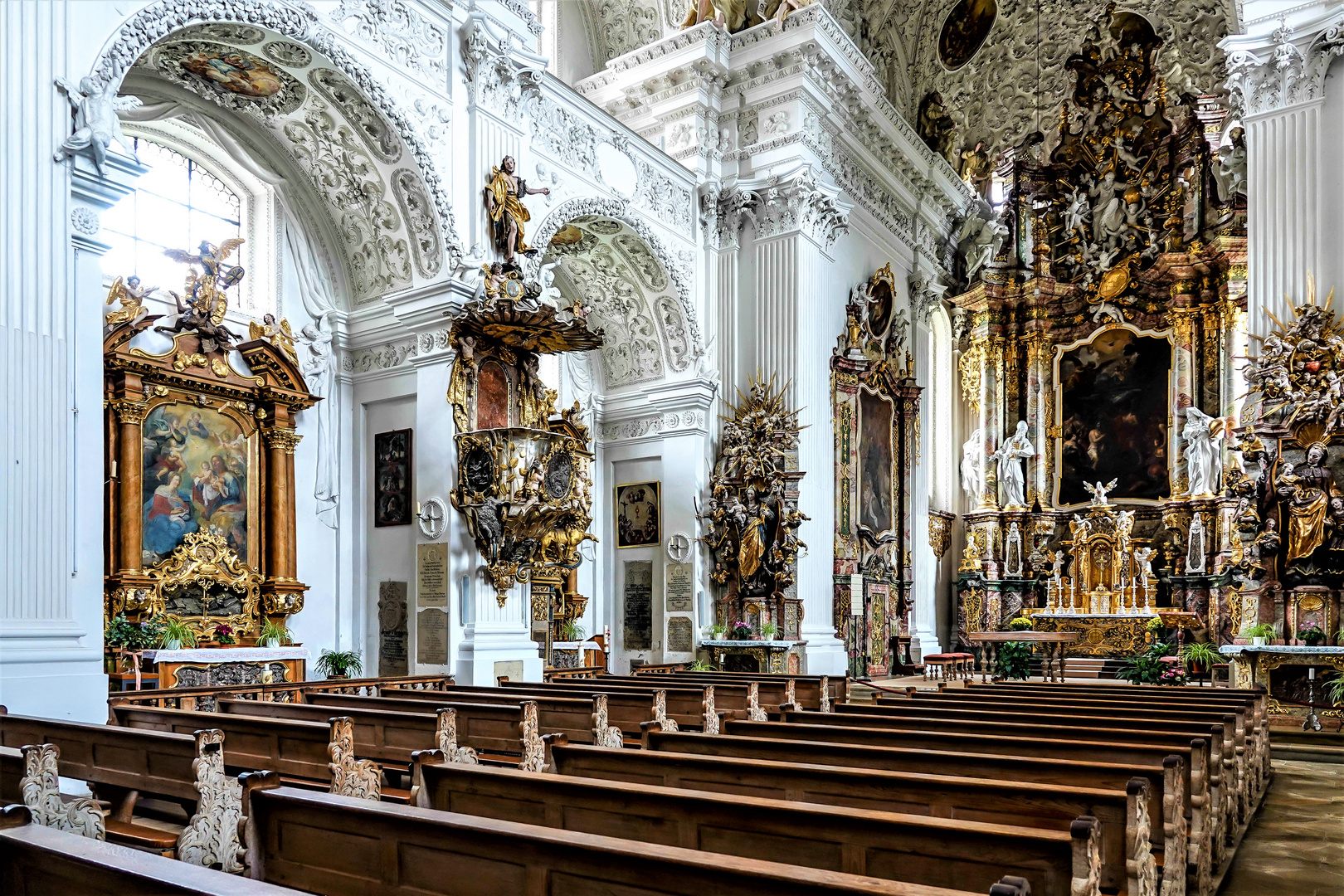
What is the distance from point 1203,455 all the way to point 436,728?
16.8 m

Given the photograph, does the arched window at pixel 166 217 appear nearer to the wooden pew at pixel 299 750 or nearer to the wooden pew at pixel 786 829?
the wooden pew at pixel 299 750

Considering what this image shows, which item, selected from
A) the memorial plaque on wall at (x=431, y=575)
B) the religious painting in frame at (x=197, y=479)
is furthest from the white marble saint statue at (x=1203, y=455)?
the religious painting in frame at (x=197, y=479)

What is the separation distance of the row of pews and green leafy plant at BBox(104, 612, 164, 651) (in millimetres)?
1885

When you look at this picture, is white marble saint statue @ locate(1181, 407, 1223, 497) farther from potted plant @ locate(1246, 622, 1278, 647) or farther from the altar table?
potted plant @ locate(1246, 622, 1278, 647)

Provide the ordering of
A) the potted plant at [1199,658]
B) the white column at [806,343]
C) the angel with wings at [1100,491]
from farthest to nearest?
the angel with wings at [1100,491] < the white column at [806,343] < the potted plant at [1199,658]

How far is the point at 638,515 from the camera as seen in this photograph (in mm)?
15438

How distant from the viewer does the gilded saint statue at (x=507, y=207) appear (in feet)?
36.8

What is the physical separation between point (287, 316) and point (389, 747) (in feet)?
23.1

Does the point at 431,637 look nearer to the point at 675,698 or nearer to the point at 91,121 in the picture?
the point at 675,698

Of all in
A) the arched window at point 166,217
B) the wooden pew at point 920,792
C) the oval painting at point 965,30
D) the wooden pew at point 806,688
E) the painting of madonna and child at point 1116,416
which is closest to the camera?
the wooden pew at point 920,792

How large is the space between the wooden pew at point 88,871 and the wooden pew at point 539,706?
3815 millimetres

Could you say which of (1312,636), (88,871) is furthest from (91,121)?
(1312,636)

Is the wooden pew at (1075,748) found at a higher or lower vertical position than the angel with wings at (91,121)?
lower

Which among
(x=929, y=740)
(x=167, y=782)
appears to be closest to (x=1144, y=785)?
(x=929, y=740)
